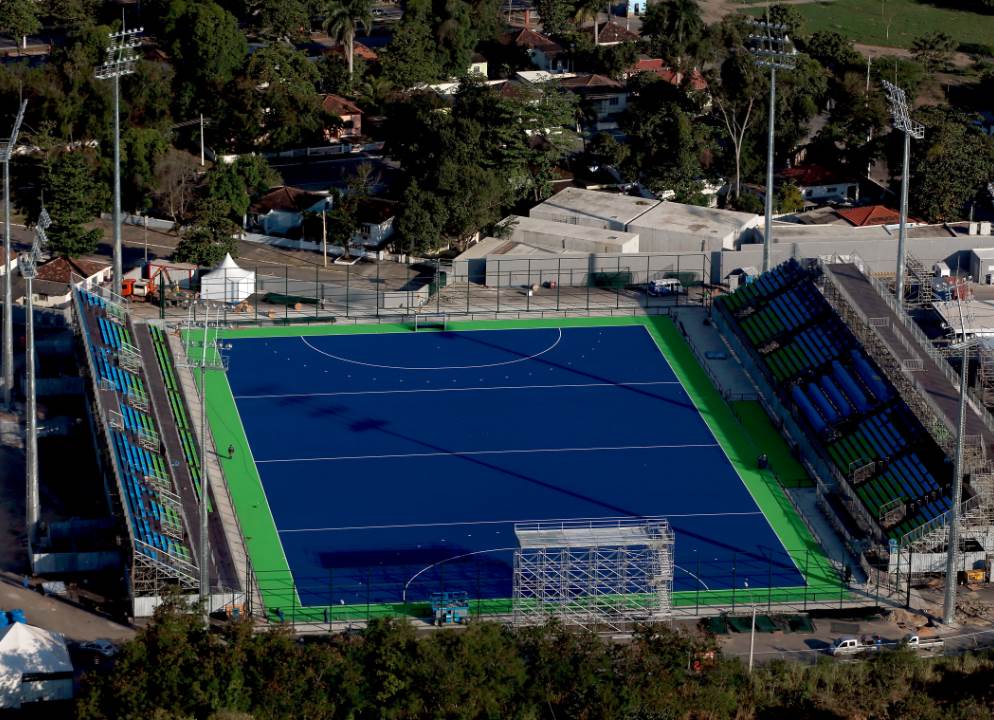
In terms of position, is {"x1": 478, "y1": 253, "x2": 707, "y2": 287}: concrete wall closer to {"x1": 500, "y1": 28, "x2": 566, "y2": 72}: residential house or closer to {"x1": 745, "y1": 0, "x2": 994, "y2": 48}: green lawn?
{"x1": 500, "y1": 28, "x2": 566, "y2": 72}: residential house

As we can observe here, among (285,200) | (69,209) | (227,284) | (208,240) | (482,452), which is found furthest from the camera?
(285,200)

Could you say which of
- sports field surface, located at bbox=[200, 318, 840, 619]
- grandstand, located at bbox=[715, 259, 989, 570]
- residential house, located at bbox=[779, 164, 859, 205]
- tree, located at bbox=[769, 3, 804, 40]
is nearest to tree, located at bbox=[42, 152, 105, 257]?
sports field surface, located at bbox=[200, 318, 840, 619]

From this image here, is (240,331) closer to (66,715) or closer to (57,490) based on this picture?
(57,490)

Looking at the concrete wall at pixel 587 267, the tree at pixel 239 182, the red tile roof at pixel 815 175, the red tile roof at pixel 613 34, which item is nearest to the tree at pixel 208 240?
the tree at pixel 239 182

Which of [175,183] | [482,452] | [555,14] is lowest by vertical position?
[482,452]

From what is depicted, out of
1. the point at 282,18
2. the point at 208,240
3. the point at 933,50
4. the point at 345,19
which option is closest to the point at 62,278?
the point at 208,240

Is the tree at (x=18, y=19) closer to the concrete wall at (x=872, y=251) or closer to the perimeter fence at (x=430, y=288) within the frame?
the perimeter fence at (x=430, y=288)

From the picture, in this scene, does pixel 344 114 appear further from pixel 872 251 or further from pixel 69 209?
pixel 872 251
